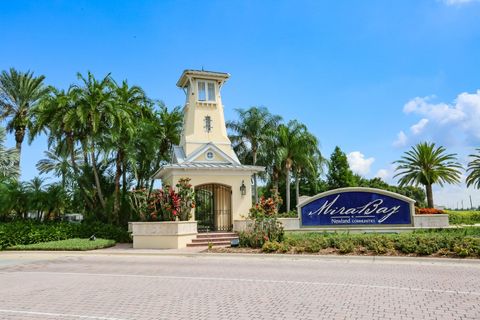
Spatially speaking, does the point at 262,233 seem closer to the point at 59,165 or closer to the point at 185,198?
the point at 185,198

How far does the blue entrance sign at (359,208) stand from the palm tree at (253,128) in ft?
45.8

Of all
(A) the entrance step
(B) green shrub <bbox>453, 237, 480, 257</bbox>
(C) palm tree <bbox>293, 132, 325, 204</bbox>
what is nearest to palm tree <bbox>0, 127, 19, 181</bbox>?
(A) the entrance step

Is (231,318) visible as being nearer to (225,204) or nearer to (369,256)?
(369,256)

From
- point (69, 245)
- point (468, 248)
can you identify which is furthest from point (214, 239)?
point (468, 248)

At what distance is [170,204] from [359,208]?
9478 mm

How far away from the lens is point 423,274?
10.2 m

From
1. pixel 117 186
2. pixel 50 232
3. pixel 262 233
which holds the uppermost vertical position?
pixel 117 186

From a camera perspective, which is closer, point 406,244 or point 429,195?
point 406,244

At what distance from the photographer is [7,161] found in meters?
26.6

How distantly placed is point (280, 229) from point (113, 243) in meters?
9.14

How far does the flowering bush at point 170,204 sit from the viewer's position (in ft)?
63.1

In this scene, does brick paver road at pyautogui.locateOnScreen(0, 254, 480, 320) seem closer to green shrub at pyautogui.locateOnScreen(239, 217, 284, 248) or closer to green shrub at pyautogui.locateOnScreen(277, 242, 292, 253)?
green shrub at pyautogui.locateOnScreen(277, 242, 292, 253)

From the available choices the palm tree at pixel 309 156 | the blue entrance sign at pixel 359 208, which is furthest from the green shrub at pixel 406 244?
the palm tree at pixel 309 156

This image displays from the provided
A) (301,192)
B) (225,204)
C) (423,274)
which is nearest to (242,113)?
(225,204)
